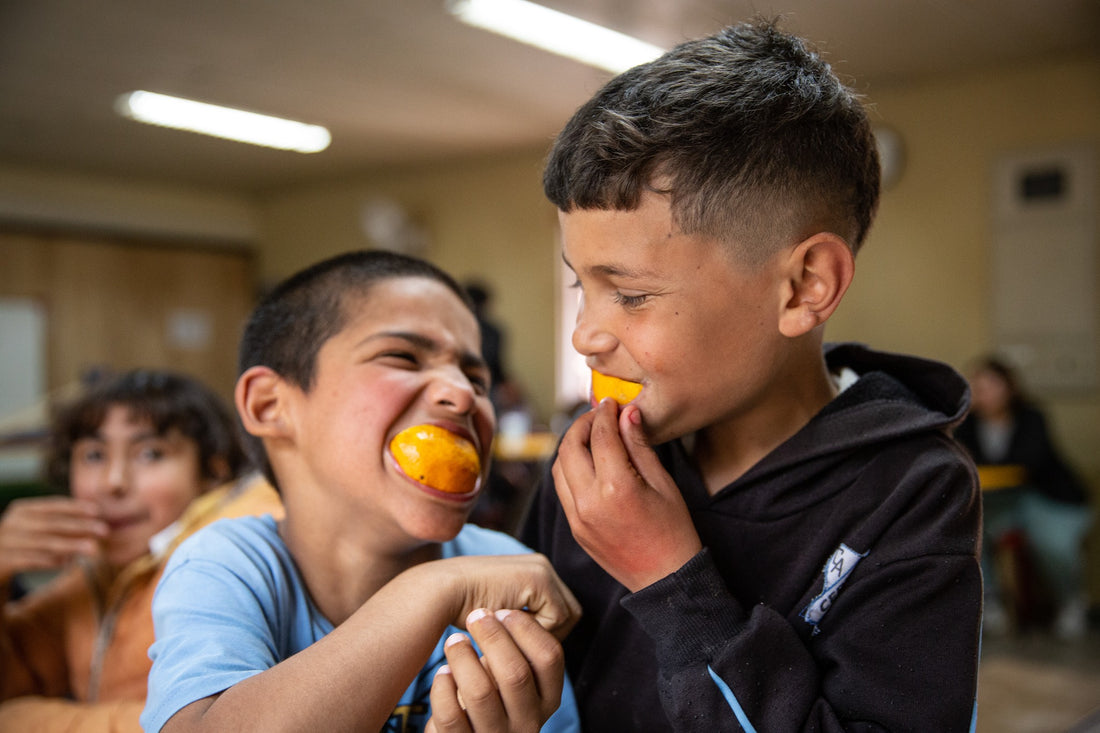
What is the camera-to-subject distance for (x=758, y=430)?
1.04 meters

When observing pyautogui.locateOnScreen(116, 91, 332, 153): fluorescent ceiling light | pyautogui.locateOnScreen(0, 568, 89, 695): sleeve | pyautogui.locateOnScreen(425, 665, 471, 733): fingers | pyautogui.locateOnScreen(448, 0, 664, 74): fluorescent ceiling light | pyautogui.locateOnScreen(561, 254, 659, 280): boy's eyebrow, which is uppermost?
pyautogui.locateOnScreen(116, 91, 332, 153): fluorescent ceiling light

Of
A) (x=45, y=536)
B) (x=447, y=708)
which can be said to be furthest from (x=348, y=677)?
(x=45, y=536)

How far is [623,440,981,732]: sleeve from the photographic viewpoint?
825mm

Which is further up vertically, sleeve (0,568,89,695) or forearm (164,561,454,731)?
forearm (164,561,454,731)

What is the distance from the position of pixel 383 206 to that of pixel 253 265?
265 centimetres

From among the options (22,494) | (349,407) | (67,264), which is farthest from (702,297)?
(67,264)

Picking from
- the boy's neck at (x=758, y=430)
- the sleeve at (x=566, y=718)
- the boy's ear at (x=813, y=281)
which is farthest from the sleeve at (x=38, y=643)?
the boy's ear at (x=813, y=281)

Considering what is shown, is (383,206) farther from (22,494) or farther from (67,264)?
(22,494)

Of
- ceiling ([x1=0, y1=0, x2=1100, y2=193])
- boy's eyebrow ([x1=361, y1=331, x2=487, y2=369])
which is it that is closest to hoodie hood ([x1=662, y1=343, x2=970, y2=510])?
boy's eyebrow ([x1=361, y1=331, x2=487, y2=369])

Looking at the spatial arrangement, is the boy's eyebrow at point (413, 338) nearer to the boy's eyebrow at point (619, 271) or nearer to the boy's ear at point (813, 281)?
the boy's eyebrow at point (619, 271)

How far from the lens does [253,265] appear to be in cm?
1119

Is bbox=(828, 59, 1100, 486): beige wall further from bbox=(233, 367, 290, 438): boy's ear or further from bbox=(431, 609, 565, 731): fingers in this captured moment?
bbox=(431, 609, 565, 731): fingers

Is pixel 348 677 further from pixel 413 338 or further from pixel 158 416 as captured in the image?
pixel 158 416

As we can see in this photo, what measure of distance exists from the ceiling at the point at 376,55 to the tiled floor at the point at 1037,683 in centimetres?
268
